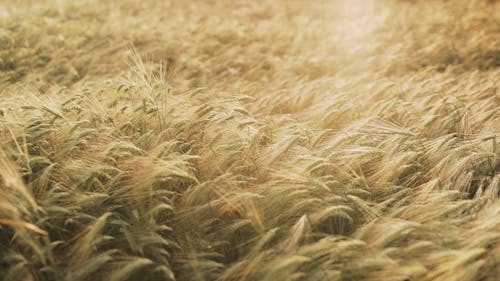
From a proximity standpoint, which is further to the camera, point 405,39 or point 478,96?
point 405,39

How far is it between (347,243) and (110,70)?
3.22 metres

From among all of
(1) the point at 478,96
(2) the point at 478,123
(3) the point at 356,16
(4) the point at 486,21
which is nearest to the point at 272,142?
(2) the point at 478,123

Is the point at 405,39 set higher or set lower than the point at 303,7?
lower

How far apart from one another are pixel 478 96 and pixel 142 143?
89.7 inches

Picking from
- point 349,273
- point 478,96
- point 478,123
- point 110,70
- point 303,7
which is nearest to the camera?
point 349,273

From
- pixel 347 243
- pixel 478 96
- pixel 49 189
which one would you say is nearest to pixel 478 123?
pixel 478 96

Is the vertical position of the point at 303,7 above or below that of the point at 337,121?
above

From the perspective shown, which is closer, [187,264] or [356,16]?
[187,264]

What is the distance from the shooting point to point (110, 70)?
4109 mm

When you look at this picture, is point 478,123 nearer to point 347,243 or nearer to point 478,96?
point 478,96

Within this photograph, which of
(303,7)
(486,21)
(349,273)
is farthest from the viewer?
(303,7)

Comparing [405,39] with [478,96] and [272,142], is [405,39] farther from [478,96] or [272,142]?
[272,142]

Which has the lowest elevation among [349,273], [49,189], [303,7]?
[349,273]

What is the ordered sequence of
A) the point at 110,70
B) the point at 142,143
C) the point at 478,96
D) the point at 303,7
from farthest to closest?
the point at 303,7 → the point at 110,70 → the point at 478,96 → the point at 142,143
